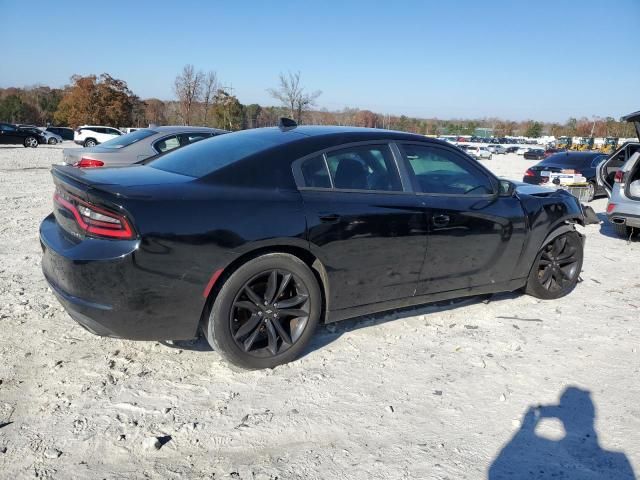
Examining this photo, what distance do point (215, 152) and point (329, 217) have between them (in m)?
0.99

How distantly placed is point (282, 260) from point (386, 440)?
121cm

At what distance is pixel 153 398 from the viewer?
111 inches

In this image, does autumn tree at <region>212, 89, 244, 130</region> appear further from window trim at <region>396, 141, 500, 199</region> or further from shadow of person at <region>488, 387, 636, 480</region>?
shadow of person at <region>488, 387, 636, 480</region>

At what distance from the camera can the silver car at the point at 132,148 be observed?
25.0 ft

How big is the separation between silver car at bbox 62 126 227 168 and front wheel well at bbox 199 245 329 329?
15.8 feet

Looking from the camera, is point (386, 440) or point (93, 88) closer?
point (386, 440)

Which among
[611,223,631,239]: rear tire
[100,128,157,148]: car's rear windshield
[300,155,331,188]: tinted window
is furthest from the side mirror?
[100,128,157,148]: car's rear windshield

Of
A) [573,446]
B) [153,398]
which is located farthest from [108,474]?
[573,446]

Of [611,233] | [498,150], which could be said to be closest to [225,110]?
[498,150]

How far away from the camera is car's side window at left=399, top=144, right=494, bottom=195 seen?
377 centimetres

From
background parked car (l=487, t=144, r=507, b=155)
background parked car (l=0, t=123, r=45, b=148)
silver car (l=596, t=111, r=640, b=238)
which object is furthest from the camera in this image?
background parked car (l=487, t=144, r=507, b=155)

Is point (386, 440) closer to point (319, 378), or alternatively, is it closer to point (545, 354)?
point (319, 378)

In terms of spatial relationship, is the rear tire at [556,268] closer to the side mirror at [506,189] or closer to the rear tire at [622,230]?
the side mirror at [506,189]

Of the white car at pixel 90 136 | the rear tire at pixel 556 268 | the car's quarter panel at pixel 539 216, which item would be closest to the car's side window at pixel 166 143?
the car's quarter panel at pixel 539 216
